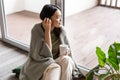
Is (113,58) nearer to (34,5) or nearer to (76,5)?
(34,5)

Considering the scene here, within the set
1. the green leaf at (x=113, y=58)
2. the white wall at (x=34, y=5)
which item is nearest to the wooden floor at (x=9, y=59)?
the white wall at (x=34, y=5)

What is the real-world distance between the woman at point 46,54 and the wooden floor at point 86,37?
560mm

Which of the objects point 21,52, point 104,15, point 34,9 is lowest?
point 21,52

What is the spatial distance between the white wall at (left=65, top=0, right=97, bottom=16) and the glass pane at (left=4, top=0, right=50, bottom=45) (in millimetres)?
960

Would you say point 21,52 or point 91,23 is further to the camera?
point 91,23

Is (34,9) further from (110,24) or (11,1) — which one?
(110,24)

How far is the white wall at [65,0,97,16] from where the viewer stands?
4025 millimetres

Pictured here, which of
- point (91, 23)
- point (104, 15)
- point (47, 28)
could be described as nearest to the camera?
point (47, 28)

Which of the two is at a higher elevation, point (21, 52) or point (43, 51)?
point (43, 51)

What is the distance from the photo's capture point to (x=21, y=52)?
2.76m

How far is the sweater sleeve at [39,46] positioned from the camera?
177 centimetres

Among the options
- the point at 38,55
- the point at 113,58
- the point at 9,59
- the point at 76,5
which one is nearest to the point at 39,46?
the point at 38,55

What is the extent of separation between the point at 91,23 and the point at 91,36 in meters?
0.57

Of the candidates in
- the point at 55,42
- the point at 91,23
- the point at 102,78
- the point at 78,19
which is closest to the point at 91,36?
the point at 91,23
